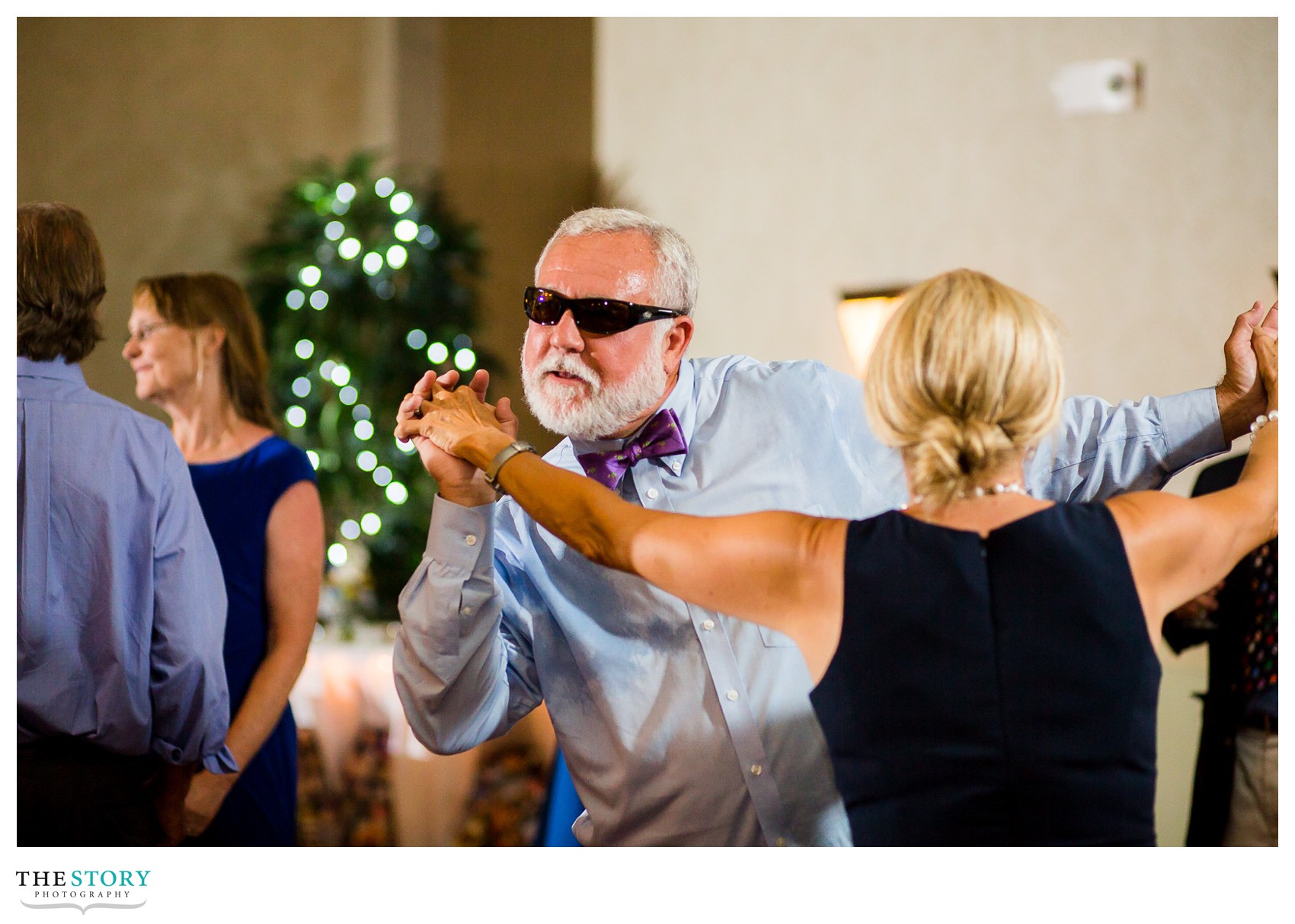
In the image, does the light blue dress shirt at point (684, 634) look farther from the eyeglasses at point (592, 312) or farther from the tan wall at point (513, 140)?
the tan wall at point (513, 140)

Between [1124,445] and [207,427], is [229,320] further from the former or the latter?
[1124,445]

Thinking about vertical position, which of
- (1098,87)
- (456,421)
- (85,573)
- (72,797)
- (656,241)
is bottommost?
(72,797)

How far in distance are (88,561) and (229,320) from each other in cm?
71

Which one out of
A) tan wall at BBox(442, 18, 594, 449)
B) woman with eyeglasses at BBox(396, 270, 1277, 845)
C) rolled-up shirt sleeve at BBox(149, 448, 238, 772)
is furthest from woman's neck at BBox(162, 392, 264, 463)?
tan wall at BBox(442, 18, 594, 449)

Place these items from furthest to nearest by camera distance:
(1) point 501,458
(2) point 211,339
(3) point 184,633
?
(2) point 211,339 → (3) point 184,633 → (1) point 501,458

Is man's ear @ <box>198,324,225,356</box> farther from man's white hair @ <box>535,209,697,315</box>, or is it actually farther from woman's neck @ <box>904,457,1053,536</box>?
woman's neck @ <box>904,457,1053,536</box>

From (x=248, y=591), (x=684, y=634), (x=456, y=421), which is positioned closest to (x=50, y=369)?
(x=248, y=591)

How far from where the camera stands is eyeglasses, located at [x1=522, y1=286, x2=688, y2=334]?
1.75 metres

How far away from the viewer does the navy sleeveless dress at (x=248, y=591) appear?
2.19 metres

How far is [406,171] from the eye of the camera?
4867 millimetres

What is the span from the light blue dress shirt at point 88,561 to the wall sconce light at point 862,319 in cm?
260

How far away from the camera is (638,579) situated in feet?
5.80

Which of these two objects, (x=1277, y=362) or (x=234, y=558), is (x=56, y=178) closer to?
(x=234, y=558)
